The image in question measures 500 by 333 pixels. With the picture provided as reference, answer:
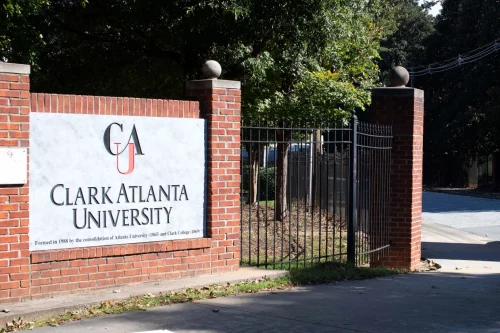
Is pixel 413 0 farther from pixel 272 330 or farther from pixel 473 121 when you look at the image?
pixel 272 330

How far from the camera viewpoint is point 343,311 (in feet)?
25.6

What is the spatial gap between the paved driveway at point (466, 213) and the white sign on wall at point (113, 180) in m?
10.5

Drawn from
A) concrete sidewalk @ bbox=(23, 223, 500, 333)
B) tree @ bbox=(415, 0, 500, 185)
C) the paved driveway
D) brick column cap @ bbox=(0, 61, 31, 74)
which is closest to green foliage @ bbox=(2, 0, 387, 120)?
the paved driveway

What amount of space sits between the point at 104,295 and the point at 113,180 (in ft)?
4.24

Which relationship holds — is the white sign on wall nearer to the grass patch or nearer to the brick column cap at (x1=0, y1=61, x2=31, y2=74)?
the brick column cap at (x1=0, y1=61, x2=31, y2=74)

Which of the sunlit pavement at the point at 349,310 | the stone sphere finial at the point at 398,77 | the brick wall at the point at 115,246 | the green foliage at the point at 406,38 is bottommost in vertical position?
the sunlit pavement at the point at 349,310

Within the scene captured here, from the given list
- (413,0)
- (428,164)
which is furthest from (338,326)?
(413,0)

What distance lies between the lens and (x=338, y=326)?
278 inches

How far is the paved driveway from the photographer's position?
19578 mm

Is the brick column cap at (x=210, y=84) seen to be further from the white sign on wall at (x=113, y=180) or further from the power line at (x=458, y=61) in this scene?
the power line at (x=458, y=61)

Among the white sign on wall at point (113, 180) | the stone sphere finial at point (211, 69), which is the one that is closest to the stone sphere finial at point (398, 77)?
the stone sphere finial at point (211, 69)

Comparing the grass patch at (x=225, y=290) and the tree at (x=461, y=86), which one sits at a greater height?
the tree at (x=461, y=86)

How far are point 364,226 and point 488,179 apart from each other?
102 ft

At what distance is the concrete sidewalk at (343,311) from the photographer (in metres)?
6.98
